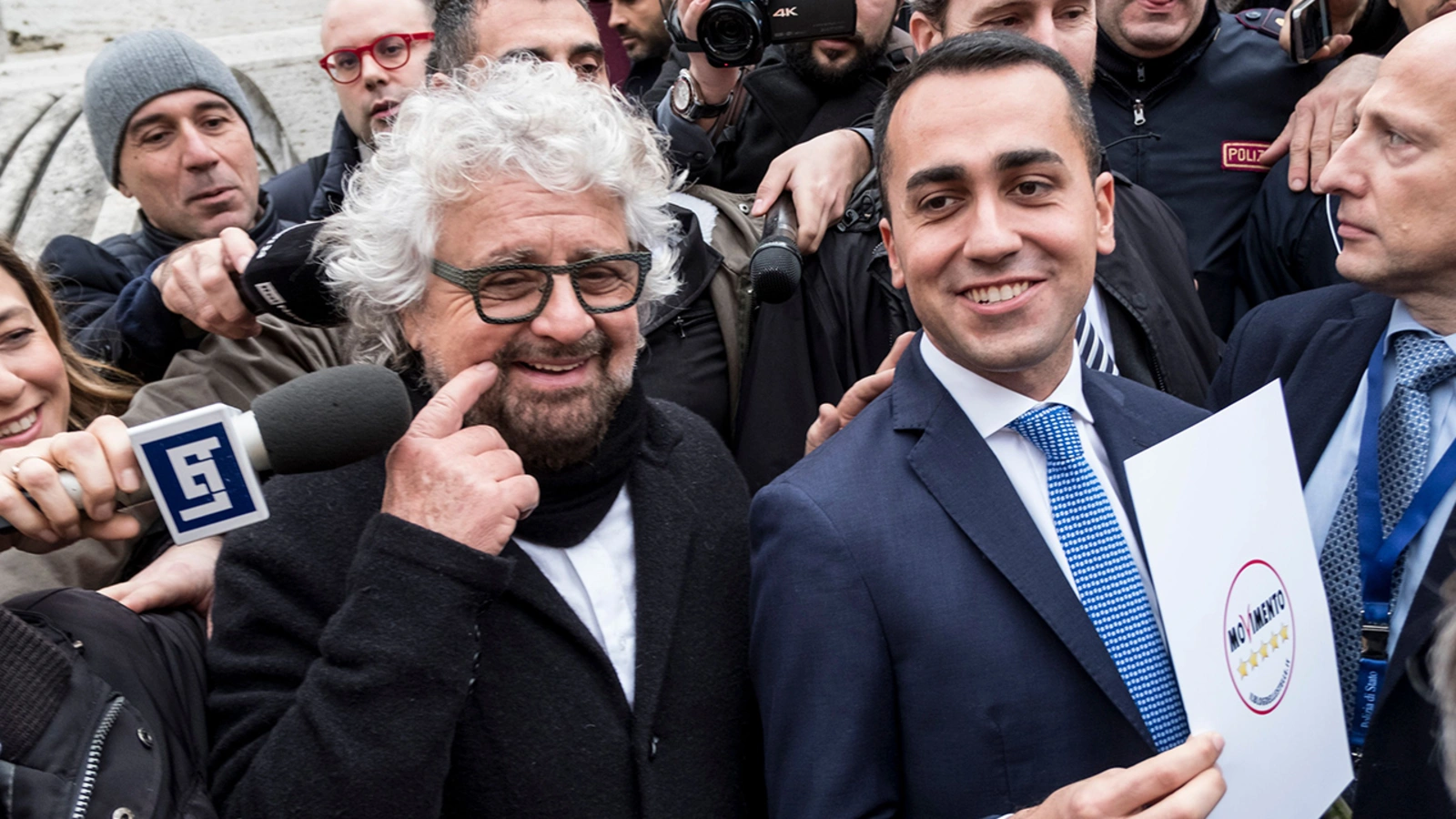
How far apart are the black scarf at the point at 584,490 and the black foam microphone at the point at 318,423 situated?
344 millimetres

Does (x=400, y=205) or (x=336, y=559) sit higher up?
(x=400, y=205)

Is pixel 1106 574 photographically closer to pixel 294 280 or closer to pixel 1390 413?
pixel 1390 413

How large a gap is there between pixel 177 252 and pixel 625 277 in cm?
105

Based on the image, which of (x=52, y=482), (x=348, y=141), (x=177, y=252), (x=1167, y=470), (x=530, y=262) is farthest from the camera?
(x=348, y=141)

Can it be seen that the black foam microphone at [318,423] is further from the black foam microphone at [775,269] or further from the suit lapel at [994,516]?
the black foam microphone at [775,269]

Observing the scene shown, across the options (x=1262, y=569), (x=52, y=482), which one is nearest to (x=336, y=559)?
(x=52, y=482)

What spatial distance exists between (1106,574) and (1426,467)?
632 mm

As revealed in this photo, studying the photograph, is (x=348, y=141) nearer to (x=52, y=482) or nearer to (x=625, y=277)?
(x=625, y=277)

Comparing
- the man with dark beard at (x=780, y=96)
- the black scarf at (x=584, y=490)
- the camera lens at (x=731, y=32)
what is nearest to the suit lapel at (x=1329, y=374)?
the black scarf at (x=584, y=490)

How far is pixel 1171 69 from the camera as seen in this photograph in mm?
3531

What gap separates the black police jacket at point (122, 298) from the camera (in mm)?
2605

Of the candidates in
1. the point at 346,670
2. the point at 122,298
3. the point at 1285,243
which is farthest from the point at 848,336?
the point at 122,298

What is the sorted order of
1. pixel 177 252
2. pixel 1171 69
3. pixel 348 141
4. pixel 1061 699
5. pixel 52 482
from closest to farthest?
pixel 52 482 → pixel 1061 699 → pixel 177 252 → pixel 1171 69 → pixel 348 141

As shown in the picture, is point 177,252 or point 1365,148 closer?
point 1365,148
